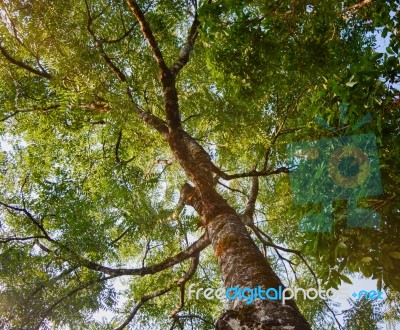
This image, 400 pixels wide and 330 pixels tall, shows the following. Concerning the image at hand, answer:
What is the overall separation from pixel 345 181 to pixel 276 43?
1891 mm

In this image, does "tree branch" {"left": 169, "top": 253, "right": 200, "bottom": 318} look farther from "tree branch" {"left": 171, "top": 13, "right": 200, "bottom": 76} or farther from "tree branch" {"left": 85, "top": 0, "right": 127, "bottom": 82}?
"tree branch" {"left": 85, "top": 0, "right": 127, "bottom": 82}

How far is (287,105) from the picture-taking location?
5938mm

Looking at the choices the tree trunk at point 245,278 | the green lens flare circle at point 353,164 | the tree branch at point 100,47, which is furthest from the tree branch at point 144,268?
the tree branch at point 100,47

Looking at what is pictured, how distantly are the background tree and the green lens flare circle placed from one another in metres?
0.21

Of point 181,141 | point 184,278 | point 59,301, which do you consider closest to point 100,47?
point 181,141

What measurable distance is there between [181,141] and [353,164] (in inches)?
93.8

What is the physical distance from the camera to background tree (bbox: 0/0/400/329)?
118 inches

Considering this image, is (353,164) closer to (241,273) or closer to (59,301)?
(241,273)

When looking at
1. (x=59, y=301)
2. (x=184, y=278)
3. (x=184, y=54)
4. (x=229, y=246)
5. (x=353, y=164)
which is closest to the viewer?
(x=353, y=164)

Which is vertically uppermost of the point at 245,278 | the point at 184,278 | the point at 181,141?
the point at 181,141

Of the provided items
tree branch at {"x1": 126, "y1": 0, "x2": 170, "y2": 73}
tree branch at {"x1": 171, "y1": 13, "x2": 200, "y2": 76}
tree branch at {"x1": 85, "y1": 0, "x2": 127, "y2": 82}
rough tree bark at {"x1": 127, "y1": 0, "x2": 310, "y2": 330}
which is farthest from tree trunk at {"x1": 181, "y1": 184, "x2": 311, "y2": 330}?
tree branch at {"x1": 85, "y1": 0, "x2": 127, "y2": 82}

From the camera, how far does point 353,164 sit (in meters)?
2.88

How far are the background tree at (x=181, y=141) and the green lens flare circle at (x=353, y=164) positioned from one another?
0.70 ft

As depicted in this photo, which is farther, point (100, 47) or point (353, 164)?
point (100, 47)
